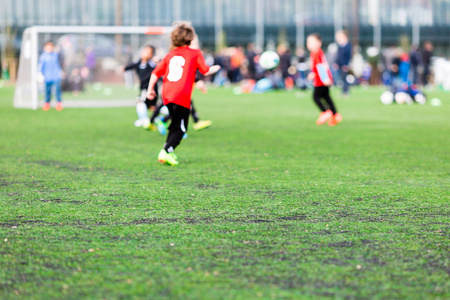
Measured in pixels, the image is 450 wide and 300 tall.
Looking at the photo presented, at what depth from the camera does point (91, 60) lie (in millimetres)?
24953

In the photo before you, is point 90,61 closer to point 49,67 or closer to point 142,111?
point 49,67

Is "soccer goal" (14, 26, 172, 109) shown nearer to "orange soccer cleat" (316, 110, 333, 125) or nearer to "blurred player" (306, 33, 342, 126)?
"blurred player" (306, 33, 342, 126)

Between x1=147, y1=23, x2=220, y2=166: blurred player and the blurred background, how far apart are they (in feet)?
147

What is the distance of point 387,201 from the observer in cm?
614

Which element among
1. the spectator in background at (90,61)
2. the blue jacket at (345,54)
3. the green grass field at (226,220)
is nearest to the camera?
the green grass field at (226,220)

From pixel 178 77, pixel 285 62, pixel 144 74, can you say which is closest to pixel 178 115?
pixel 178 77

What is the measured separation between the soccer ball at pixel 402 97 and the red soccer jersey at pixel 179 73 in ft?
48.8

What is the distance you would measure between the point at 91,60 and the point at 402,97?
10.2 m

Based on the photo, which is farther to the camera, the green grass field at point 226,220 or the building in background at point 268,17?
the building in background at point 268,17

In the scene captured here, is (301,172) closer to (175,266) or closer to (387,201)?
(387,201)

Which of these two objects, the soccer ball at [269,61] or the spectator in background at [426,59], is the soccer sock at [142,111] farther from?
the spectator in background at [426,59]

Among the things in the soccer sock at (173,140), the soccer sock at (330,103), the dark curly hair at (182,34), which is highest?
the dark curly hair at (182,34)

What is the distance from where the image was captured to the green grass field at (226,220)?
374cm

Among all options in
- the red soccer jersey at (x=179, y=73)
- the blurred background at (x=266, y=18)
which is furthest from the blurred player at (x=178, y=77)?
the blurred background at (x=266, y=18)
